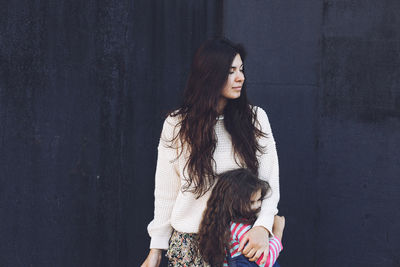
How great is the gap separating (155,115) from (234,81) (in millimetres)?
1535

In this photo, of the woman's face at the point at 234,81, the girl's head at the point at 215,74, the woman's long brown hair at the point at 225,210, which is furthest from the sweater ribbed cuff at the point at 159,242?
the woman's face at the point at 234,81

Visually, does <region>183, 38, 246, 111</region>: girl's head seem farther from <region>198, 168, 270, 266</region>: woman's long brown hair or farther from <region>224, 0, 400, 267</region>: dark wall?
<region>224, 0, 400, 267</region>: dark wall

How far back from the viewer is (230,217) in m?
2.61

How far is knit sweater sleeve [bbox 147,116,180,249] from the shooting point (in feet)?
9.36

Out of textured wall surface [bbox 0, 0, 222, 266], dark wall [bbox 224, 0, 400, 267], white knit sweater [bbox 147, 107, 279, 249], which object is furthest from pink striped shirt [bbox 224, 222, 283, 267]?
dark wall [bbox 224, 0, 400, 267]

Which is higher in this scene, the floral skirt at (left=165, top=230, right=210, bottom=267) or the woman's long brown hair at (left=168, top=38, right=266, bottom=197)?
the woman's long brown hair at (left=168, top=38, right=266, bottom=197)

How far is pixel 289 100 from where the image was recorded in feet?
14.3

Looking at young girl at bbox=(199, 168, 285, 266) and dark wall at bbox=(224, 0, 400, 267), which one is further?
dark wall at bbox=(224, 0, 400, 267)

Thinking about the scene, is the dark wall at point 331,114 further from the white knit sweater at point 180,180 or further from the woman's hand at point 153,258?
the woman's hand at point 153,258

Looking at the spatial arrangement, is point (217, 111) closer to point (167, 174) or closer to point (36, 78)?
point (167, 174)

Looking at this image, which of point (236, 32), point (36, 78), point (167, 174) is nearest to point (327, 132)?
point (236, 32)

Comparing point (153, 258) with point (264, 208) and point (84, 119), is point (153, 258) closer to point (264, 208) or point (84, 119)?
point (264, 208)

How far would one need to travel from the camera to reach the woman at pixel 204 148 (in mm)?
2725

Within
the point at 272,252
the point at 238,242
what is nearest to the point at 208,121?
the point at 238,242
